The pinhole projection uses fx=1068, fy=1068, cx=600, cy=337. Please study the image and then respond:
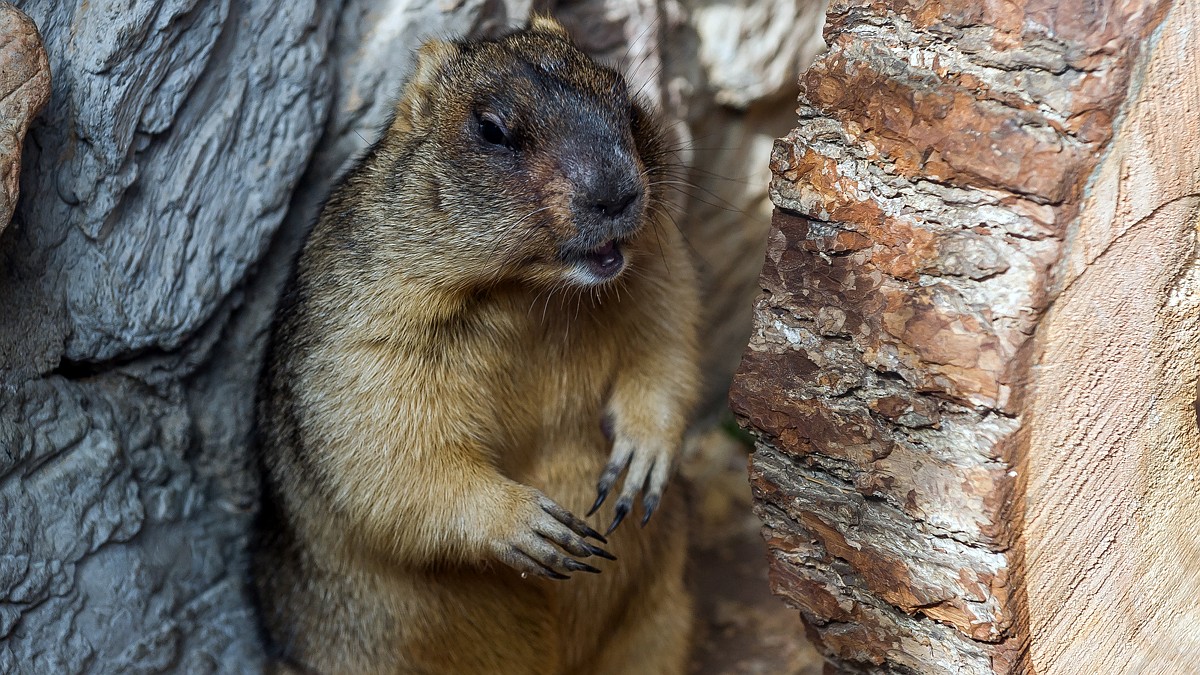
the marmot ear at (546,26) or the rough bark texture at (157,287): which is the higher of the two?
the marmot ear at (546,26)

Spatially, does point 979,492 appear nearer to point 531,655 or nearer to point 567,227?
point 567,227

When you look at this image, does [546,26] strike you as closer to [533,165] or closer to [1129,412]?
[533,165]

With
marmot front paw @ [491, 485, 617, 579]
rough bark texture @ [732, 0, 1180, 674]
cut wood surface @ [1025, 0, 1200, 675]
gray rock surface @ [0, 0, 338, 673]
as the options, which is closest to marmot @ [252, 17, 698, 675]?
marmot front paw @ [491, 485, 617, 579]

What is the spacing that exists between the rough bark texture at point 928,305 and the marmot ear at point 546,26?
5.05 ft

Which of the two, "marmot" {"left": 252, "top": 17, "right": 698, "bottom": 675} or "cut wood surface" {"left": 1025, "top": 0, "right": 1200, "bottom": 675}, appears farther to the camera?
"marmot" {"left": 252, "top": 17, "right": 698, "bottom": 675}

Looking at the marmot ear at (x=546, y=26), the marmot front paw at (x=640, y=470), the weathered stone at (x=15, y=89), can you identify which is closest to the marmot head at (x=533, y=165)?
the marmot ear at (x=546, y=26)

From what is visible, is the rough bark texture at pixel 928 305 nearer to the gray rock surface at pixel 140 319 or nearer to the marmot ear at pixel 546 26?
the marmot ear at pixel 546 26

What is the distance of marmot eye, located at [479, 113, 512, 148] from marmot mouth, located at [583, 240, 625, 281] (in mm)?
489

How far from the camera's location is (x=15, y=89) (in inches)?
137

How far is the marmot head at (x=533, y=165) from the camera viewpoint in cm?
357

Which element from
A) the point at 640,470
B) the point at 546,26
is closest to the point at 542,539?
the point at 640,470

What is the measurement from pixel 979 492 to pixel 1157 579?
0.82 m

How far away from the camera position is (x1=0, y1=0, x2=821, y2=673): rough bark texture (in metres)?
3.90

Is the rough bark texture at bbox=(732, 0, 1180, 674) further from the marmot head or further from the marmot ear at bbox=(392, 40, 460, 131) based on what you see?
the marmot ear at bbox=(392, 40, 460, 131)
